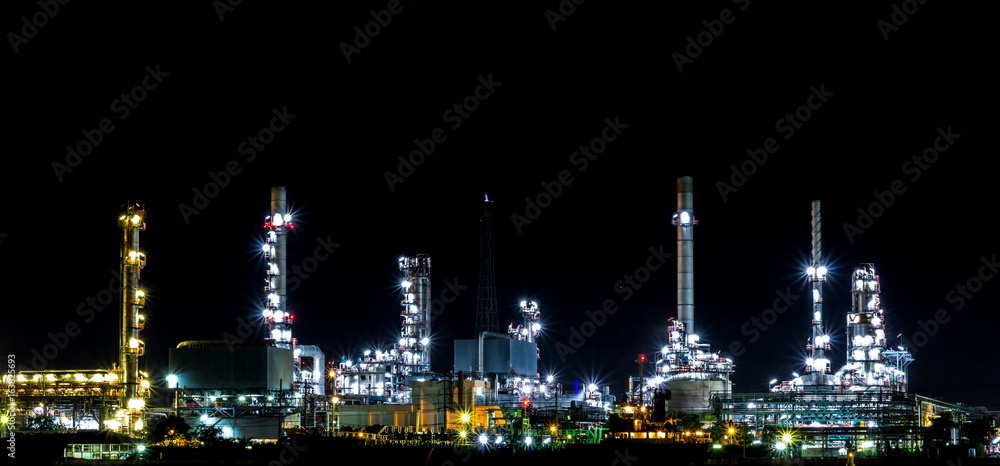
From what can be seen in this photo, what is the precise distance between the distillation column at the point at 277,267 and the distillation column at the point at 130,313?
79.2ft

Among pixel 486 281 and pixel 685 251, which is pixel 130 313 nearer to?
pixel 486 281

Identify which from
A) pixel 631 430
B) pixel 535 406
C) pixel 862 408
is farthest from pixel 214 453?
pixel 862 408

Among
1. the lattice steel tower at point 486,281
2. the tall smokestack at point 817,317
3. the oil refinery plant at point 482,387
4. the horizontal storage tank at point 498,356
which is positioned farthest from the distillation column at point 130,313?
the tall smokestack at point 817,317

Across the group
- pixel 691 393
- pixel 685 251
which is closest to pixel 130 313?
pixel 691 393

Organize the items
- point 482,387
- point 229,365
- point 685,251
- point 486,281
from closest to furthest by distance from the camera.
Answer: point 229,365 < point 482,387 < point 685,251 < point 486,281

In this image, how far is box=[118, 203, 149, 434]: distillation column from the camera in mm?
99938

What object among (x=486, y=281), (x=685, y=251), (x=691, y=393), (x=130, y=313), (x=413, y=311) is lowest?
(x=691, y=393)

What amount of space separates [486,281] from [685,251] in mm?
24804

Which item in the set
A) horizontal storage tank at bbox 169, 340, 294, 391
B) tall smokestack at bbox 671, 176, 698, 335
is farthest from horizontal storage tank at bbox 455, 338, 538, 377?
horizontal storage tank at bbox 169, 340, 294, 391

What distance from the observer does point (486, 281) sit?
145 meters

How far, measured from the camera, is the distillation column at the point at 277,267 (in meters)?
125

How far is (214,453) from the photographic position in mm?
91438

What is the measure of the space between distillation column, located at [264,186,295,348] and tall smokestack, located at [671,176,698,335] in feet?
148

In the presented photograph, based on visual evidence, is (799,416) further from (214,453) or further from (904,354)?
(214,453)
